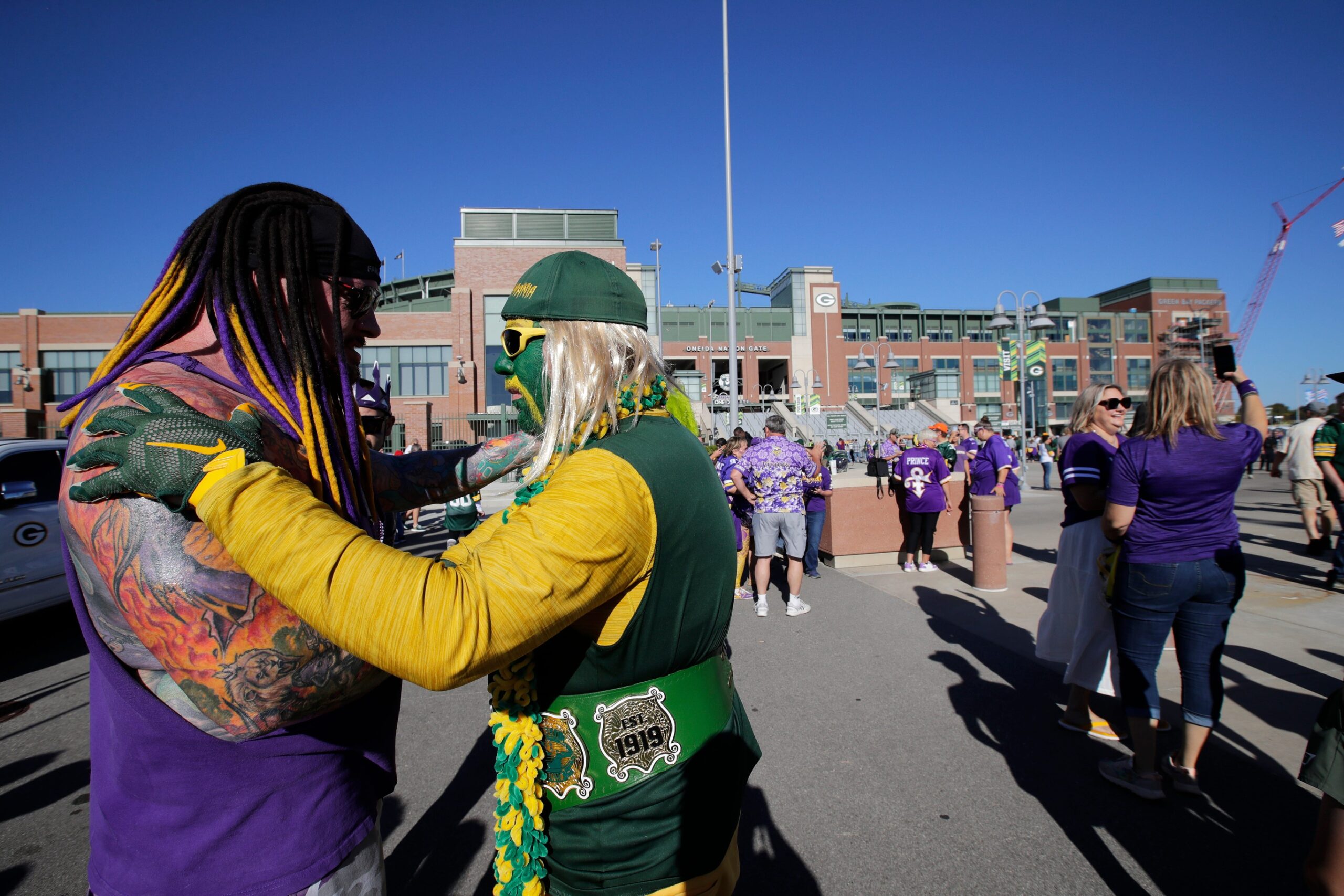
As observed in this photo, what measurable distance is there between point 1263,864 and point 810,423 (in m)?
38.7

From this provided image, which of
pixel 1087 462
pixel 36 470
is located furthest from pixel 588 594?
pixel 36 470

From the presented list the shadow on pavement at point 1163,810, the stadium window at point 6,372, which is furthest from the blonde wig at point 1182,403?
the stadium window at point 6,372

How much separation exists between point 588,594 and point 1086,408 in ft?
14.1

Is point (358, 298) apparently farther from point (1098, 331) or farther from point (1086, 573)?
point (1098, 331)

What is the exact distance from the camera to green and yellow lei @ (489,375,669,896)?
1466mm

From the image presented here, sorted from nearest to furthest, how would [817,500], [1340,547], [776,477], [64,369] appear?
[1340,547]
[776,477]
[817,500]
[64,369]

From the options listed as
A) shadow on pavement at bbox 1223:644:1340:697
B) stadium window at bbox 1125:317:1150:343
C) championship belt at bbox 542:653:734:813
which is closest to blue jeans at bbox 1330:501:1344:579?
shadow on pavement at bbox 1223:644:1340:697

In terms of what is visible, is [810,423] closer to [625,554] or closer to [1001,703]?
[1001,703]

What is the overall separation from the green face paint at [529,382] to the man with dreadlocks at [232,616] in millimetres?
364

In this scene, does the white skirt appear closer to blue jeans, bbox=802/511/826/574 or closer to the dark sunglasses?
the dark sunglasses

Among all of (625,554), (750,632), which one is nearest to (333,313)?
(625,554)

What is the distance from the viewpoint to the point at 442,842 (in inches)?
126

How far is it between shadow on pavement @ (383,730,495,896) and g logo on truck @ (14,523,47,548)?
5.05 meters

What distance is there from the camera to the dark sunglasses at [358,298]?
157cm
